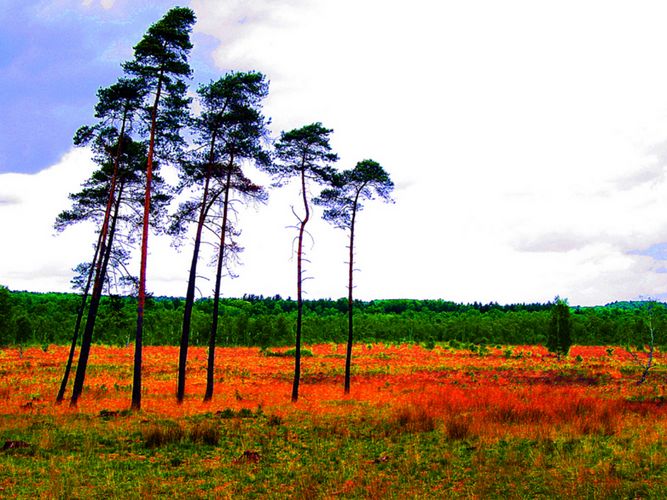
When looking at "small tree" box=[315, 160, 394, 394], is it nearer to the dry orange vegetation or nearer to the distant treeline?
the dry orange vegetation

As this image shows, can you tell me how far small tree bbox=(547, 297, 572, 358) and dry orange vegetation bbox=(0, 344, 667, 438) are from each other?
11194 mm

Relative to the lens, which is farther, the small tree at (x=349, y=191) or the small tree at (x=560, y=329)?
the small tree at (x=560, y=329)

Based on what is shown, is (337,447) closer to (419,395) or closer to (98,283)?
(419,395)

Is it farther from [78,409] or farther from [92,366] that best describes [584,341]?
[78,409]

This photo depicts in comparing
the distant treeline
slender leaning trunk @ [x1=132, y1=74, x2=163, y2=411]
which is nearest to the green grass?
slender leaning trunk @ [x1=132, y1=74, x2=163, y2=411]

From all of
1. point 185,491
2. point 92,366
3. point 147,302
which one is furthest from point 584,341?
point 185,491

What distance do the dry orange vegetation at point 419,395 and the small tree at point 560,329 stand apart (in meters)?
11.2

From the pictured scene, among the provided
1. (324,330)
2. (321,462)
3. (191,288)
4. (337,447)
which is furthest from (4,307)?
(324,330)

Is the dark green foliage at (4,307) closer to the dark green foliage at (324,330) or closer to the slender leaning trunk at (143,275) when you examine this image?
the dark green foliage at (324,330)

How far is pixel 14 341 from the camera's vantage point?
7569 centimetres

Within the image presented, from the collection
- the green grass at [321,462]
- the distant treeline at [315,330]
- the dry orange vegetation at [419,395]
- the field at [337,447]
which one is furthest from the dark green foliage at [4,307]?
the green grass at [321,462]

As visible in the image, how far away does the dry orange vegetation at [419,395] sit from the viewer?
15.9m

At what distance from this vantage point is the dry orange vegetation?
15.9m

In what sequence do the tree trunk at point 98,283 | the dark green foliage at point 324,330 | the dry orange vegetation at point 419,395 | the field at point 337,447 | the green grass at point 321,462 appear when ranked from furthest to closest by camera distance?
1. the dark green foliage at point 324,330
2. the tree trunk at point 98,283
3. the dry orange vegetation at point 419,395
4. the field at point 337,447
5. the green grass at point 321,462
